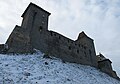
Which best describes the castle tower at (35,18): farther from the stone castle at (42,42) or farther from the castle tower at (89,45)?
the castle tower at (89,45)

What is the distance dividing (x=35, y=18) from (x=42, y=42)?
5.69m

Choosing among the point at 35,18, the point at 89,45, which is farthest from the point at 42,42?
the point at 89,45

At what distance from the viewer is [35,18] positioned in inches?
1339

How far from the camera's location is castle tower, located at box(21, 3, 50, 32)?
32688 mm

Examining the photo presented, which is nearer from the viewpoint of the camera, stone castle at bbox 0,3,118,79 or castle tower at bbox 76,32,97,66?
stone castle at bbox 0,3,118,79

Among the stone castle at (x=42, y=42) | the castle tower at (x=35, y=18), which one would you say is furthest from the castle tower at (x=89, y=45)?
the castle tower at (x=35, y=18)

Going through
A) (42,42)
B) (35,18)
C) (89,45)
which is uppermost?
(35,18)

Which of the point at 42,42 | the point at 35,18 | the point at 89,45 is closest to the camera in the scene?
the point at 42,42

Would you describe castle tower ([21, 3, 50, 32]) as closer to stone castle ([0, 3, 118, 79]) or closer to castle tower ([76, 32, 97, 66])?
stone castle ([0, 3, 118, 79])

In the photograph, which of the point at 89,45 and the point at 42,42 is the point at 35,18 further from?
the point at 89,45

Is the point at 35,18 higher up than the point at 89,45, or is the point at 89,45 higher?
the point at 35,18

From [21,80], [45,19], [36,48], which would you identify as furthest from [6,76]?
[45,19]

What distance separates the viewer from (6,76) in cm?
1492

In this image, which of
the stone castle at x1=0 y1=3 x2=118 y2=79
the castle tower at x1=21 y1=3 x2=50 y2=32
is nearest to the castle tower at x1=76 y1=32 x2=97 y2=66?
the stone castle at x1=0 y1=3 x2=118 y2=79
